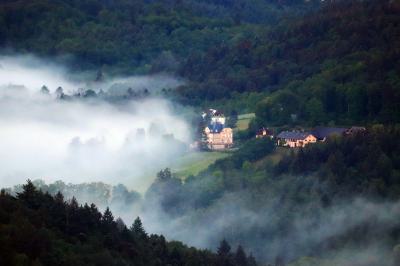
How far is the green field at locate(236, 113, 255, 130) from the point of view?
298 ft

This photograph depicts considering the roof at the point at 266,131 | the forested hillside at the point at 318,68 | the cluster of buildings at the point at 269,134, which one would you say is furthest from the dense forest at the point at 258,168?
the cluster of buildings at the point at 269,134

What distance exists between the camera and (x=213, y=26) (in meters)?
150

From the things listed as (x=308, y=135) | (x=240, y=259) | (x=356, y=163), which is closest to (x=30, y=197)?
(x=240, y=259)

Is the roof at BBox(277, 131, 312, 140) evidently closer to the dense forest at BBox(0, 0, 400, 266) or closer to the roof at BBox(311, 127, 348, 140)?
the roof at BBox(311, 127, 348, 140)

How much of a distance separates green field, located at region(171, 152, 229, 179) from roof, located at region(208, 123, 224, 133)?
8.35ft

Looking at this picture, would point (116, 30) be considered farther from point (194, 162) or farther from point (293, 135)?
point (293, 135)

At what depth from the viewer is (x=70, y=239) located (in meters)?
44.7

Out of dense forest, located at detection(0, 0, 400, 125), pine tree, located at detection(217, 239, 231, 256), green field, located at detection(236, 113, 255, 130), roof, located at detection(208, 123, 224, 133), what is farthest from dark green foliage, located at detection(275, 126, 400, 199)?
green field, located at detection(236, 113, 255, 130)

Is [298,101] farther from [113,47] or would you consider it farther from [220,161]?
[113,47]

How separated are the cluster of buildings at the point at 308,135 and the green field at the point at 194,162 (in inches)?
130

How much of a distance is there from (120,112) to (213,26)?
42.6 metres

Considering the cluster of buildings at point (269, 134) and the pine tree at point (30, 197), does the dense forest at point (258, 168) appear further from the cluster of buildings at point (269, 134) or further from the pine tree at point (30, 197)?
the cluster of buildings at point (269, 134)

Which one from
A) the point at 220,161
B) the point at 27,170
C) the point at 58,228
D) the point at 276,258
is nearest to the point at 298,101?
the point at 220,161

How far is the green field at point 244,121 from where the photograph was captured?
3582 inches
